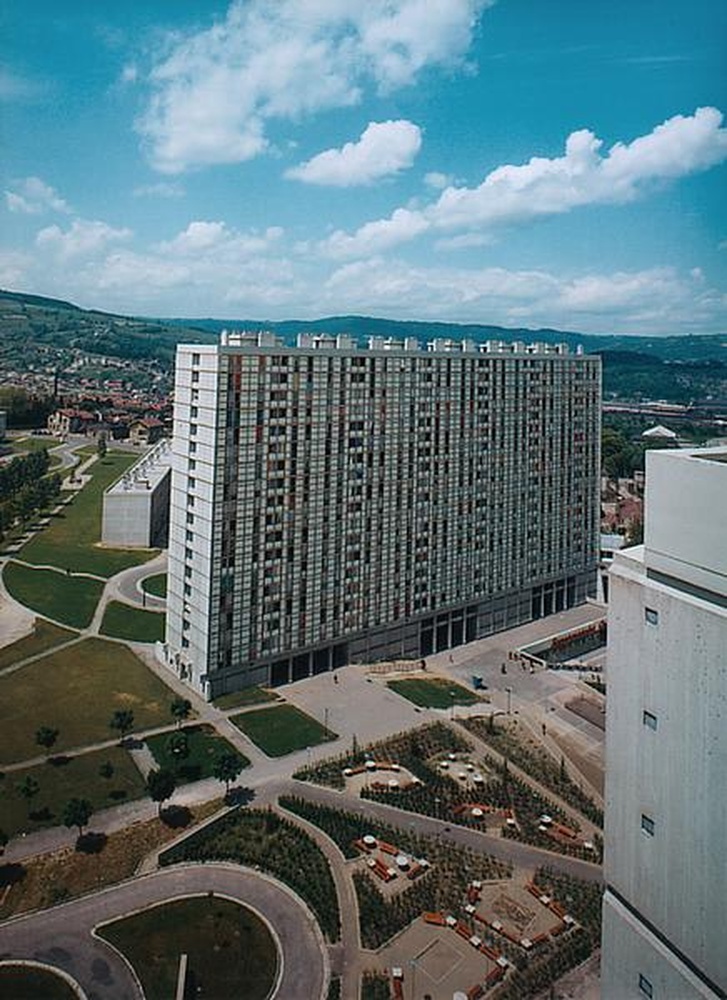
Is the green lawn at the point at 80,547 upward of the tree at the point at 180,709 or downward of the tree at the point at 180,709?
upward

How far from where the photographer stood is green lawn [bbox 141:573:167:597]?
111 ft

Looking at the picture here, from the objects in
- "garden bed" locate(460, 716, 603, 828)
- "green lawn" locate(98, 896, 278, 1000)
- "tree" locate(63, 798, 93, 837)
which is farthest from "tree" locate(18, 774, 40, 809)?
"garden bed" locate(460, 716, 603, 828)

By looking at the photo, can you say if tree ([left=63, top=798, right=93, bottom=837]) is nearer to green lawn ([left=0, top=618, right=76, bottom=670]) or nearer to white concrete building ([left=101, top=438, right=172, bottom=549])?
green lawn ([left=0, top=618, right=76, bottom=670])

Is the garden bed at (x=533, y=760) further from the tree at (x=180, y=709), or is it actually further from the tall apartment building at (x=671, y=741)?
the tall apartment building at (x=671, y=741)

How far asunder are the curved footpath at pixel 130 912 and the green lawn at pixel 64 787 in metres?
2.87

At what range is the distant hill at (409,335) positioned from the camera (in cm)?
9138

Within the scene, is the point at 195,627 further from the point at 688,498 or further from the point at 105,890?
the point at 688,498

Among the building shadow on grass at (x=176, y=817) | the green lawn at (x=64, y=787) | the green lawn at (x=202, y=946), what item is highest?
the green lawn at (x=64, y=787)

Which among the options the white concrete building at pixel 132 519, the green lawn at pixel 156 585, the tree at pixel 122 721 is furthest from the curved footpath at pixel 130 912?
the white concrete building at pixel 132 519

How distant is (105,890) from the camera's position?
15.0m

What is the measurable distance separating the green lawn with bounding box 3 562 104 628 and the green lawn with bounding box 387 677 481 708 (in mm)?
13013

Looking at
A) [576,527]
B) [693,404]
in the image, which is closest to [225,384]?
[576,527]

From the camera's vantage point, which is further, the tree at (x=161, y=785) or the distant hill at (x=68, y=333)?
the distant hill at (x=68, y=333)

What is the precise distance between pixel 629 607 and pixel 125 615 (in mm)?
26436
